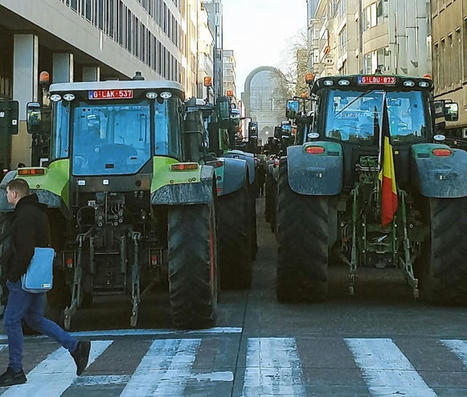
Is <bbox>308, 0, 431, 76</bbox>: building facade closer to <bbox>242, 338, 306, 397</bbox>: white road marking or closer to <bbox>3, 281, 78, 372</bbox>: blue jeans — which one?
<bbox>242, 338, 306, 397</bbox>: white road marking

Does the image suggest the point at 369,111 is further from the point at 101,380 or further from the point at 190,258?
the point at 101,380

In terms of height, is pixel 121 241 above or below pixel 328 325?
above

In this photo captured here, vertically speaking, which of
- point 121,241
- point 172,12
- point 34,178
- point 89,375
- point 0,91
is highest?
point 172,12

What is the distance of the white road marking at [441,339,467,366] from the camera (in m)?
9.35

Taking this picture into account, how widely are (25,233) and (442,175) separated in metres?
5.75

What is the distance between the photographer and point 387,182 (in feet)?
39.2

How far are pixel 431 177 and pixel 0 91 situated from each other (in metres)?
29.8

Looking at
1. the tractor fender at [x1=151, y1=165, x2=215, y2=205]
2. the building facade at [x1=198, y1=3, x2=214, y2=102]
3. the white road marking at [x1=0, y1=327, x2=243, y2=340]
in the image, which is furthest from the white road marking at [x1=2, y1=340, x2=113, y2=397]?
the building facade at [x1=198, y1=3, x2=214, y2=102]

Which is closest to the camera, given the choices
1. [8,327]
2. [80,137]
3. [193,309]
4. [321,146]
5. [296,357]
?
[8,327]

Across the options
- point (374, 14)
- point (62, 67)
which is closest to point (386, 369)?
point (62, 67)

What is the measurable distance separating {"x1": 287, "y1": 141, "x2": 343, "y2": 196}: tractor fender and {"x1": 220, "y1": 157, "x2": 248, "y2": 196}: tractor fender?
6.08 feet

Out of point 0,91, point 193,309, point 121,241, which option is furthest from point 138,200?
point 0,91

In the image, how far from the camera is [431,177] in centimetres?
1208

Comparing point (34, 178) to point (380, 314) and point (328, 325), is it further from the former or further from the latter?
point (380, 314)
